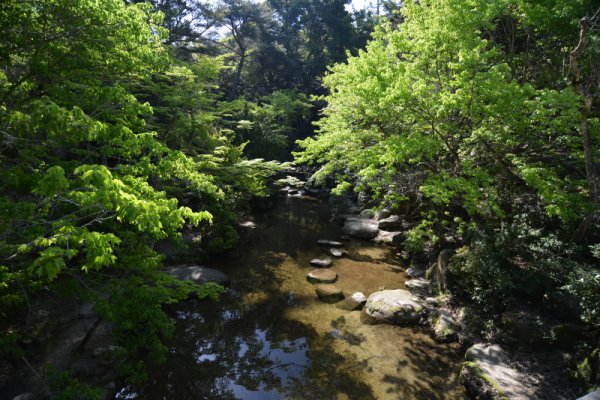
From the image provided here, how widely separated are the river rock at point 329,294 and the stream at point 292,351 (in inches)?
10.0

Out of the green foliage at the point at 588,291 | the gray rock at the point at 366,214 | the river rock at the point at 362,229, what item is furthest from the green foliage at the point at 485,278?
the gray rock at the point at 366,214

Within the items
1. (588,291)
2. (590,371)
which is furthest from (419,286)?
(590,371)

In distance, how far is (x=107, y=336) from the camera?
7.97m

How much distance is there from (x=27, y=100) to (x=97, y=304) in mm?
3400

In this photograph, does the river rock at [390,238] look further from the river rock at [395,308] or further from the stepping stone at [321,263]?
the river rock at [395,308]

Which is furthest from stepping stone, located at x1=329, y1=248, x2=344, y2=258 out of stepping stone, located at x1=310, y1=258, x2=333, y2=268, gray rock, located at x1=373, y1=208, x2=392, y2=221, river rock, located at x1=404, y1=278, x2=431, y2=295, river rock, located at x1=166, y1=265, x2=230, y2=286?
river rock, located at x1=166, y1=265, x2=230, y2=286

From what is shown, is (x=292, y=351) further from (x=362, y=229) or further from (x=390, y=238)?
(x=362, y=229)

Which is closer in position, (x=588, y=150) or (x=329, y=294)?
(x=588, y=150)

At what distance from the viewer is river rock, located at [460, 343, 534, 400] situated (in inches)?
270

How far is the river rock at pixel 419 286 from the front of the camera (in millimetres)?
11812

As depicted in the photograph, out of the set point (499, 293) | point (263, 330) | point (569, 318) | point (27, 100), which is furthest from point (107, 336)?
point (569, 318)

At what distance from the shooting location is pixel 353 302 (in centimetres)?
1111

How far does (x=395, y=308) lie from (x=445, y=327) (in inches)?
57.9

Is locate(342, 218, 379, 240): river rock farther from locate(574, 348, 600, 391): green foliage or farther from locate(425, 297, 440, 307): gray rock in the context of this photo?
locate(574, 348, 600, 391): green foliage
